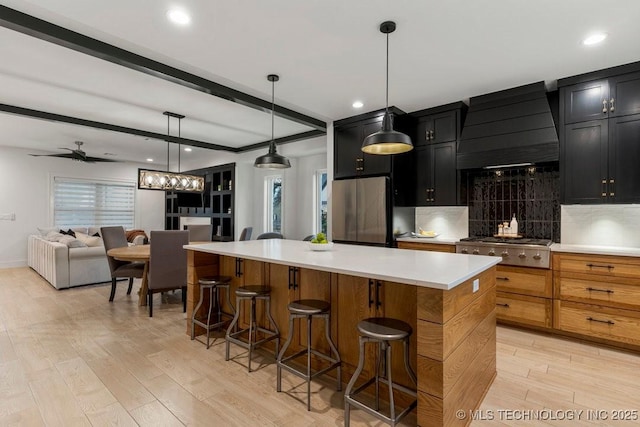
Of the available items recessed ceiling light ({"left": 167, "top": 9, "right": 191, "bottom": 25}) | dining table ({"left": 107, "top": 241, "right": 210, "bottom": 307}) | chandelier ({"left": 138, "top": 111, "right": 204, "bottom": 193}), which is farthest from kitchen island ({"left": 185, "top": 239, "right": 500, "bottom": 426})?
chandelier ({"left": 138, "top": 111, "right": 204, "bottom": 193})

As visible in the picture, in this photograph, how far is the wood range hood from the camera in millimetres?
3484

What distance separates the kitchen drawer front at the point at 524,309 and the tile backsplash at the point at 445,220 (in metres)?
1.06

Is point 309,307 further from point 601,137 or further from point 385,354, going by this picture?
point 601,137

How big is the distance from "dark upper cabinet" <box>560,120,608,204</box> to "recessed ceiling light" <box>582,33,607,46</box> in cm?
89

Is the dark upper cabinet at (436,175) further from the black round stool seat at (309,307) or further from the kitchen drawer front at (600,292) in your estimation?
the black round stool seat at (309,307)

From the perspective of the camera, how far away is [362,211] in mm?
4480

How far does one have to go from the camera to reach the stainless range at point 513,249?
10.8 ft

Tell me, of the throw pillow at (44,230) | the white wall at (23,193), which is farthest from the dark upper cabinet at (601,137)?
the white wall at (23,193)

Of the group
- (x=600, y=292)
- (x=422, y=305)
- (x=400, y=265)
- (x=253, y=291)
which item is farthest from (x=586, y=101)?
(x=253, y=291)

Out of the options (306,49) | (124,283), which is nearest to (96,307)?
(124,283)

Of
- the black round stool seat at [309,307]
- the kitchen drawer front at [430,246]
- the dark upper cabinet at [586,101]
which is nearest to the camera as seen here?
the black round stool seat at [309,307]

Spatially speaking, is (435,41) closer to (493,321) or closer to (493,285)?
(493,285)

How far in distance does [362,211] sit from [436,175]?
110cm

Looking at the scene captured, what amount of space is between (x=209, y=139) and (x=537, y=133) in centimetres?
547
